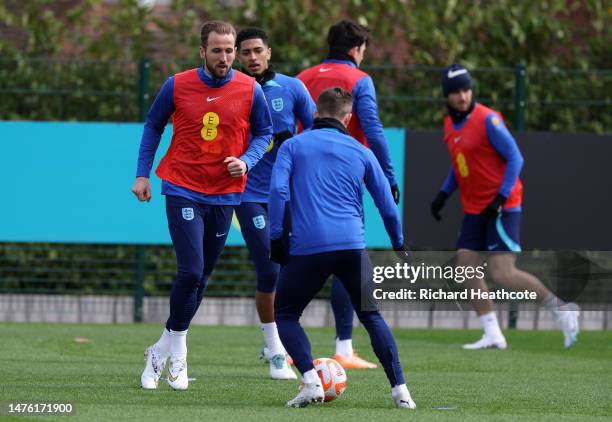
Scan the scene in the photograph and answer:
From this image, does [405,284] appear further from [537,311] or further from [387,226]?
[387,226]

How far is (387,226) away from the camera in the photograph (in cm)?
730

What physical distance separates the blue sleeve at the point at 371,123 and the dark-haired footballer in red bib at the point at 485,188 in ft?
7.83

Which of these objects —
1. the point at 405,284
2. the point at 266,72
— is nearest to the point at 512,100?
the point at 405,284

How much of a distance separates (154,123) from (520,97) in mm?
6654

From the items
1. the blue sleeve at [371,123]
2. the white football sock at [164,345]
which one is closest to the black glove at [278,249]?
the white football sock at [164,345]

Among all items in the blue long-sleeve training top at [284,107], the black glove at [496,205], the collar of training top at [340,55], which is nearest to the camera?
the blue long-sleeve training top at [284,107]

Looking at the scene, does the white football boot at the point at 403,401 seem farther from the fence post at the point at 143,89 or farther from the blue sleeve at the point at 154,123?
the fence post at the point at 143,89

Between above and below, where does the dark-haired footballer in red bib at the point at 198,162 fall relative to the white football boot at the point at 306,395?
above

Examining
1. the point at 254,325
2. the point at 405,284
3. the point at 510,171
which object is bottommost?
the point at 254,325

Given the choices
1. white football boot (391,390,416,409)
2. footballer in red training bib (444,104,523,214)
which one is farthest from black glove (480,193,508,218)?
white football boot (391,390,416,409)

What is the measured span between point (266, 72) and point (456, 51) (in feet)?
20.3

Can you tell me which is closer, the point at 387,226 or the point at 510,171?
the point at 387,226

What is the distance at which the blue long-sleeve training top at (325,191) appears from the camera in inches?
285

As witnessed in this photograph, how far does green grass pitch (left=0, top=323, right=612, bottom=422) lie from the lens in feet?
23.5
